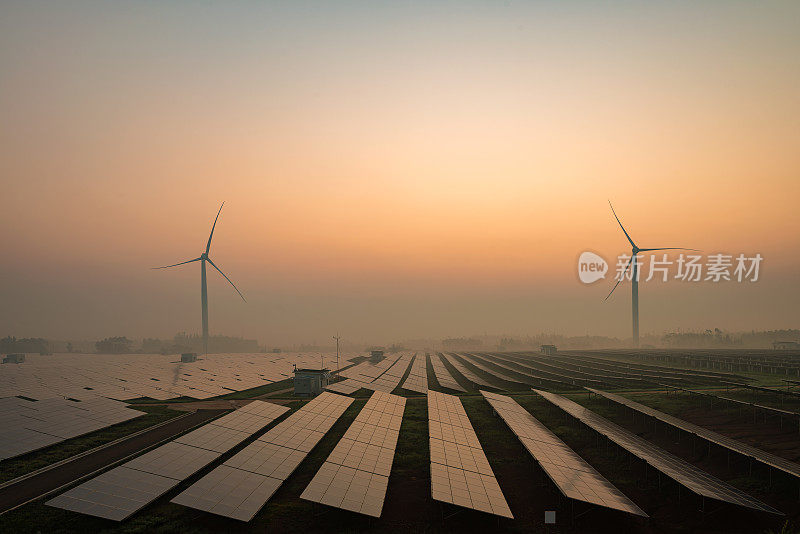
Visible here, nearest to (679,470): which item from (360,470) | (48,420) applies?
(360,470)

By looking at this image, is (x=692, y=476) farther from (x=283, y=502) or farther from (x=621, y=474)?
(x=283, y=502)

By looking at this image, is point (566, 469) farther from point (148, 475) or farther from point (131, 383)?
point (131, 383)

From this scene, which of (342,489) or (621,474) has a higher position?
(342,489)

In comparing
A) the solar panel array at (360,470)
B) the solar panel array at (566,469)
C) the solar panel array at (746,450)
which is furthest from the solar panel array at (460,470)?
the solar panel array at (746,450)

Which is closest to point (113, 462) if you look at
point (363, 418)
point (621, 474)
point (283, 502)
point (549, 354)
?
point (283, 502)

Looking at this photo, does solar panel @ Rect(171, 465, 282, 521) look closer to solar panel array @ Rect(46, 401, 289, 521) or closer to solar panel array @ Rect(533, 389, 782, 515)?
solar panel array @ Rect(46, 401, 289, 521)

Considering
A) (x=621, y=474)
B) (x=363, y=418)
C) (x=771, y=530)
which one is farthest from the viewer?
(x=363, y=418)
